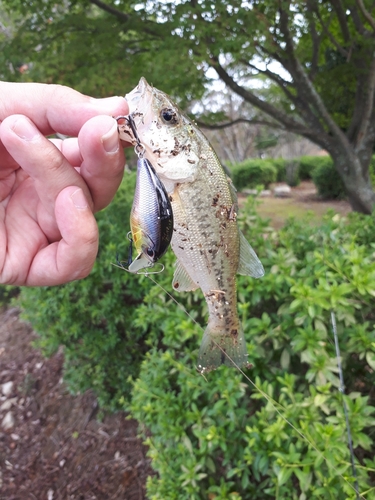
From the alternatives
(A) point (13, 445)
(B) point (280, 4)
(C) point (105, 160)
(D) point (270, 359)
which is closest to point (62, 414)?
(A) point (13, 445)

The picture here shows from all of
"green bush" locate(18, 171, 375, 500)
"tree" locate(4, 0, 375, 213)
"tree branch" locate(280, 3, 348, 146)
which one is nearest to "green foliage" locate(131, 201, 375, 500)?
"green bush" locate(18, 171, 375, 500)

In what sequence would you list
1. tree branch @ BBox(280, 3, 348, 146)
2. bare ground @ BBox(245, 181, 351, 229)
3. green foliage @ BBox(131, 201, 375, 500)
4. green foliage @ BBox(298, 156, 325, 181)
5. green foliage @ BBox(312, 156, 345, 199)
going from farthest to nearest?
1. green foliage @ BBox(298, 156, 325, 181)
2. green foliage @ BBox(312, 156, 345, 199)
3. bare ground @ BBox(245, 181, 351, 229)
4. tree branch @ BBox(280, 3, 348, 146)
5. green foliage @ BBox(131, 201, 375, 500)

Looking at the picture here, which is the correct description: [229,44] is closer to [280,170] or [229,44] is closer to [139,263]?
[139,263]

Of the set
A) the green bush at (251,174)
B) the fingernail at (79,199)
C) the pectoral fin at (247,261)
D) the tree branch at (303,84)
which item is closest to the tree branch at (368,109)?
the tree branch at (303,84)

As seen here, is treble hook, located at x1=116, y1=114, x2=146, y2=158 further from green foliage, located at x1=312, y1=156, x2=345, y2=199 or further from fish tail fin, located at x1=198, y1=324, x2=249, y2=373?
green foliage, located at x1=312, y1=156, x2=345, y2=199

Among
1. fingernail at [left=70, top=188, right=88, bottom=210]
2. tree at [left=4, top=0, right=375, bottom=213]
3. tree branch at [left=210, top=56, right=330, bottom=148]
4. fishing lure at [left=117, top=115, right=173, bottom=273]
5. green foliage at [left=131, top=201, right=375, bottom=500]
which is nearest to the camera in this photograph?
fishing lure at [left=117, top=115, right=173, bottom=273]

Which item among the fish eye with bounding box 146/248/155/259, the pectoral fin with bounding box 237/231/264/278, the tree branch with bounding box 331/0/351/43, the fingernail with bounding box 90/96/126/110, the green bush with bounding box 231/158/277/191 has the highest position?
the tree branch with bounding box 331/0/351/43

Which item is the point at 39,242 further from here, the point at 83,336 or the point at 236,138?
the point at 236,138

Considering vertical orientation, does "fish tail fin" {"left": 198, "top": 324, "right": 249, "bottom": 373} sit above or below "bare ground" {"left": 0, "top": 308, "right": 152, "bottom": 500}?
above
